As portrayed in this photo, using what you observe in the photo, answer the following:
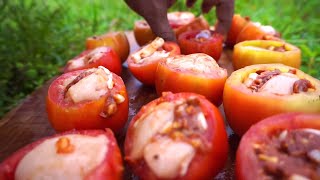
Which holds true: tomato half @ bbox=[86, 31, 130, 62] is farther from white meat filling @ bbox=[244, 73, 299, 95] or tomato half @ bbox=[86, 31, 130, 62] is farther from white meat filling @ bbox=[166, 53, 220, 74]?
white meat filling @ bbox=[244, 73, 299, 95]

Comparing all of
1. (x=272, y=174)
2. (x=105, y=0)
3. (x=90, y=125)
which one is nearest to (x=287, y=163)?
(x=272, y=174)

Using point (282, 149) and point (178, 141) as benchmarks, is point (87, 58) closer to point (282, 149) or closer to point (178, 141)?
point (178, 141)

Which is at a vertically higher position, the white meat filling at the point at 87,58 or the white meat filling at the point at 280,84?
the white meat filling at the point at 280,84

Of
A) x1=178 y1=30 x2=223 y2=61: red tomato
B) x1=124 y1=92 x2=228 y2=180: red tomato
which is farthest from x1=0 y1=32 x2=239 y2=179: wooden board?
x1=178 y1=30 x2=223 y2=61: red tomato

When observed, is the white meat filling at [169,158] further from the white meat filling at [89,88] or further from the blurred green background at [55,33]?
the blurred green background at [55,33]

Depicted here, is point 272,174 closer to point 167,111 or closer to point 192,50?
point 167,111

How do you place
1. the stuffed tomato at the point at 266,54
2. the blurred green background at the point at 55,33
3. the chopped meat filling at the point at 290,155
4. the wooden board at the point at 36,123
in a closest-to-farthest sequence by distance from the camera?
the chopped meat filling at the point at 290,155
the wooden board at the point at 36,123
the stuffed tomato at the point at 266,54
the blurred green background at the point at 55,33

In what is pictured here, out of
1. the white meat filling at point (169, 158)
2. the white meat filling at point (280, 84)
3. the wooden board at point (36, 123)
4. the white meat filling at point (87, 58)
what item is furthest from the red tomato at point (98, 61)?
the white meat filling at point (169, 158)

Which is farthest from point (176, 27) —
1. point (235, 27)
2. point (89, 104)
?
point (89, 104)
